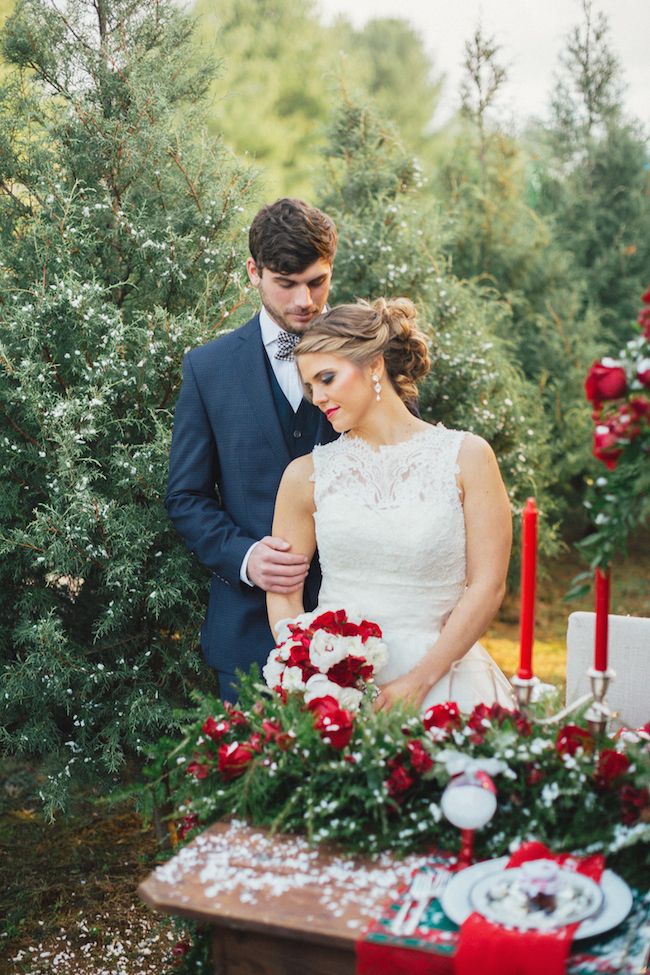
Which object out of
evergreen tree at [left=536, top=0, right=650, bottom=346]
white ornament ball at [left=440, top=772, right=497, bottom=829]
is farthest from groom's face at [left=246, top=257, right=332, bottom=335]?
evergreen tree at [left=536, top=0, right=650, bottom=346]

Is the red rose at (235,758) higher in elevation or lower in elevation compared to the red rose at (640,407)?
lower

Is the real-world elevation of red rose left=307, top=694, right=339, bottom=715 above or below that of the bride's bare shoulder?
below

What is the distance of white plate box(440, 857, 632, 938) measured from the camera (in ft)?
5.50

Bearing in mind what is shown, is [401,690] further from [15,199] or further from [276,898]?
[15,199]

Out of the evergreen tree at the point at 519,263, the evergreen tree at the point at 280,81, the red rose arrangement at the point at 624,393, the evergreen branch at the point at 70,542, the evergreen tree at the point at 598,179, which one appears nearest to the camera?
the red rose arrangement at the point at 624,393

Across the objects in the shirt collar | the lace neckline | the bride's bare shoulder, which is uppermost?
the shirt collar

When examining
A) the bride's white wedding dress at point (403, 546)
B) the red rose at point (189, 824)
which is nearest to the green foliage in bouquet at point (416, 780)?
the red rose at point (189, 824)

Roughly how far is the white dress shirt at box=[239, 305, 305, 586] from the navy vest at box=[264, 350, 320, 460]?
0.03 m

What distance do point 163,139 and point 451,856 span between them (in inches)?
120

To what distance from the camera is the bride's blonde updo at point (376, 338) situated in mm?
3117

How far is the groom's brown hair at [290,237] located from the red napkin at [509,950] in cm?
216

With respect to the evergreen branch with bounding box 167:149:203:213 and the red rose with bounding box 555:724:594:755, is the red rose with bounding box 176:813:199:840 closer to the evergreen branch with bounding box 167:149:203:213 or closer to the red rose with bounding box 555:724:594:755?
the red rose with bounding box 555:724:594:755

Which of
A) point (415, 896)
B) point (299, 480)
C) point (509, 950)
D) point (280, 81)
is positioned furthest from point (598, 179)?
point (509, 950)

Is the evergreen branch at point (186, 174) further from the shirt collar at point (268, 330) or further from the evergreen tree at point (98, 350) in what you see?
the shirt collar at point (268, 330)
